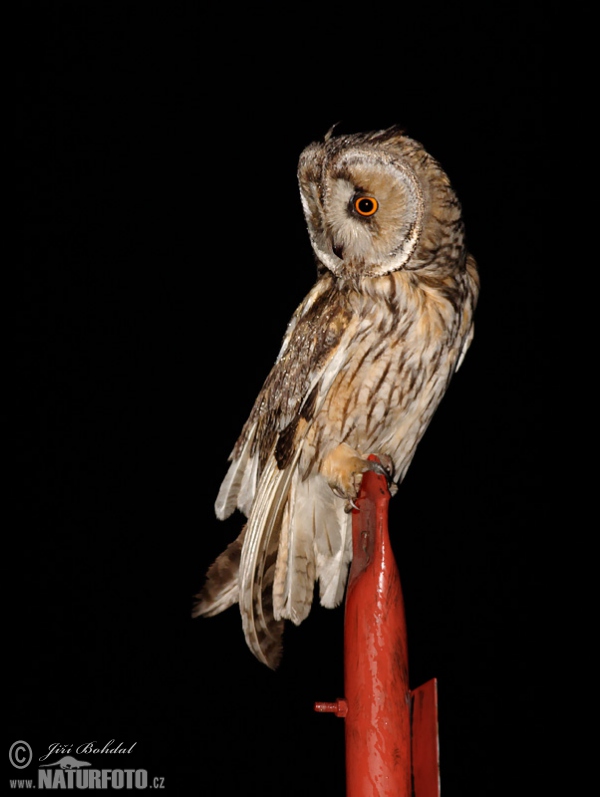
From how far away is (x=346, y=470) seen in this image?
1479mm

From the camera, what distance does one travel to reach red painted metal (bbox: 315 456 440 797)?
1089 mm

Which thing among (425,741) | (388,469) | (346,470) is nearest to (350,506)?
(346,470)

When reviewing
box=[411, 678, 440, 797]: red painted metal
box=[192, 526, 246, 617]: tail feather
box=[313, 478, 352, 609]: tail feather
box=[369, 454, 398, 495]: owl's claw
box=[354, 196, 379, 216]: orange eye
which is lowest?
→ box=[411, 678, 440, 797]: red painted metal

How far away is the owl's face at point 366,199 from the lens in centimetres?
137

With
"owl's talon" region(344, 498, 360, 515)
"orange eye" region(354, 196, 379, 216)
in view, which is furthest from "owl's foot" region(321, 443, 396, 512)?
"orange eye" region(354, 196, 379, 216)

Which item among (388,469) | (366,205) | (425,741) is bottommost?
(425,741)

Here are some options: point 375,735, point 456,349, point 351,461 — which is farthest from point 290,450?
point 375,735

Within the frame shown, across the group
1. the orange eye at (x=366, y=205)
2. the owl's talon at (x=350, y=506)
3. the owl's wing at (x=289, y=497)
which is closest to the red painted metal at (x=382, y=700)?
the owl's talon at (x=350, y=506)

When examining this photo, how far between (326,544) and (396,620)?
0.52 meters

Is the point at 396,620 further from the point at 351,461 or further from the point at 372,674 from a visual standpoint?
the point at 351,461

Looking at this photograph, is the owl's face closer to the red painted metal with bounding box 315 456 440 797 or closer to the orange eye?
the orange eye

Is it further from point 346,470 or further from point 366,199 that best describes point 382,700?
point 366,199

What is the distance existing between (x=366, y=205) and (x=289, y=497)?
2.08ft

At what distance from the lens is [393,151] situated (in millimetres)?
1399
